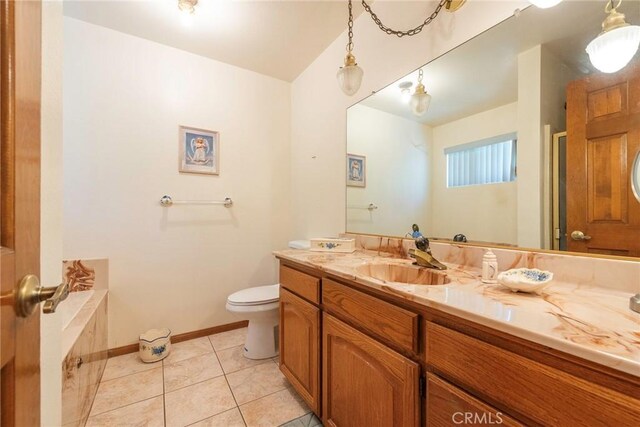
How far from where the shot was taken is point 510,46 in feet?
3.36

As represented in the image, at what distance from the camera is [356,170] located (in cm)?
187

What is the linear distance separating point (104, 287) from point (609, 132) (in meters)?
2.80

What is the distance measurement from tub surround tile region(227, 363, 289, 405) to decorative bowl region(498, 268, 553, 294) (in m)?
1.39

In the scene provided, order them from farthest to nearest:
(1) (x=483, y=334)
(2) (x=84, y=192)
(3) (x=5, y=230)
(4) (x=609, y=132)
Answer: (2) (x=84, y=192) < (4) (x=609, y=132) < (1) (x=483, y=334) < (3) (x=5, y=230)

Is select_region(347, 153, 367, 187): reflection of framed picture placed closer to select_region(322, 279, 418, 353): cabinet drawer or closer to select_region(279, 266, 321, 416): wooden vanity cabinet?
select_region(279, 266, 321, 416): wooden vanity cabinet

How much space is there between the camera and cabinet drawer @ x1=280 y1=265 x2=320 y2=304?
1.19m

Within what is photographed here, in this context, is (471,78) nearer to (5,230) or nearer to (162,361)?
(5,230)

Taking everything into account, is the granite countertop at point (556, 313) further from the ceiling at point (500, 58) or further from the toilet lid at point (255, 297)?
the toilet lid at point (255, 297)

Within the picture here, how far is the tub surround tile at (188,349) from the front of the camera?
6.03 ft

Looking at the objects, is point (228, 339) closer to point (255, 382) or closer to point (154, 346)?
point (154, 346)

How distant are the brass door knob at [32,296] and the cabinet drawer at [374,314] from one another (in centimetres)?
80

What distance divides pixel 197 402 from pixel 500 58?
7.41ft

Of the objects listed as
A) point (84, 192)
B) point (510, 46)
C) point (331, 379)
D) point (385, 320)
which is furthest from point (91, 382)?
point (510, 46)

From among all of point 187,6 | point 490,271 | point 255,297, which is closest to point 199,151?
point 187,6
